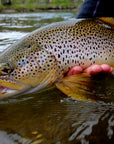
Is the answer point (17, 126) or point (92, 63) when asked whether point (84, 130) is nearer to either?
point (17, 126)

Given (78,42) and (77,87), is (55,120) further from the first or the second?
(78,42)

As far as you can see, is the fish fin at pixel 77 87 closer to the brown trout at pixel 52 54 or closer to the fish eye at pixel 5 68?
the brown trout at pixel 52 54

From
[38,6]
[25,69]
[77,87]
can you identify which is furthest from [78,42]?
[38,6]

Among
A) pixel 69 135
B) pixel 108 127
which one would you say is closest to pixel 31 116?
pixel 69 135

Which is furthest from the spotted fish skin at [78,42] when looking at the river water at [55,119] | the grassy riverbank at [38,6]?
the grassy riverbank at [38,6]

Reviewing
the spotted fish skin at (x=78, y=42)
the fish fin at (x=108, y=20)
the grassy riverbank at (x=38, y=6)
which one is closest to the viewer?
the spotted fish skin at (x=78, y=42)

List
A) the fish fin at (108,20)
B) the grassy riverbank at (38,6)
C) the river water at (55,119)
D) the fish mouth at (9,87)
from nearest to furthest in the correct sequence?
the river water at (55,119)
the fish mouth at (9,87)
the fish fin at (108,20)
the grassy riverbank at (38,6)

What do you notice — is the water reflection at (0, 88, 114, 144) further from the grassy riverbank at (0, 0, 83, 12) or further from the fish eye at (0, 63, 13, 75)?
the grassy riverbank at (0, 0, 83, 12)
